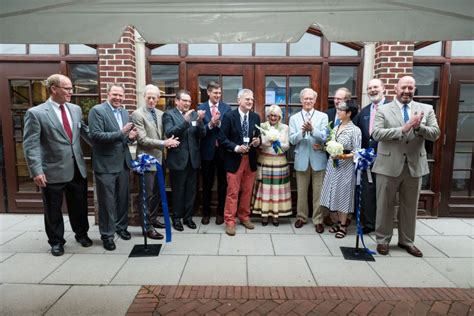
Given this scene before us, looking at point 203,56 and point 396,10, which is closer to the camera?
point 396,10

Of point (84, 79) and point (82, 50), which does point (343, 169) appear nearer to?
point (84, 79)

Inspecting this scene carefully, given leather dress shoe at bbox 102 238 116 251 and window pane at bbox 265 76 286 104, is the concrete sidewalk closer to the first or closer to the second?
leather dress shoe at bbox 102 238 116 251

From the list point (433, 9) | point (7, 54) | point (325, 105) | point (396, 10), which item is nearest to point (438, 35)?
point (433, 9)

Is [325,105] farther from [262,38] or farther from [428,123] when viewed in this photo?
[262,38]

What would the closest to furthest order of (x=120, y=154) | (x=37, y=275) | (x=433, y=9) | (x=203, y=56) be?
1. (x=433, y=9)
2. (x=37, y=275)
3. (x=120, y=154)
4. (x=203, y=56)

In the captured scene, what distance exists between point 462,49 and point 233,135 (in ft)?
12.8

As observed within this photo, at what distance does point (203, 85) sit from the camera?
515 centimetres

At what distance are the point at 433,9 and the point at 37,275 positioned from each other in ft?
14.1

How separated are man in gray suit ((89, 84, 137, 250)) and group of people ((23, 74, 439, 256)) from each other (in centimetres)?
1

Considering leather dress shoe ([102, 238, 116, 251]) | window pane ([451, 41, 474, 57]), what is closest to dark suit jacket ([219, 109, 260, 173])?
leather dress shoe ([102, 238, 116, 251])

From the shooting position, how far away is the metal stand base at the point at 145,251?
148 inches

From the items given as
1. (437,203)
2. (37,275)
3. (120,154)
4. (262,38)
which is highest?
(262,38)

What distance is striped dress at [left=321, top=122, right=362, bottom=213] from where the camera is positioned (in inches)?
163

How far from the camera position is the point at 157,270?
340 cm
